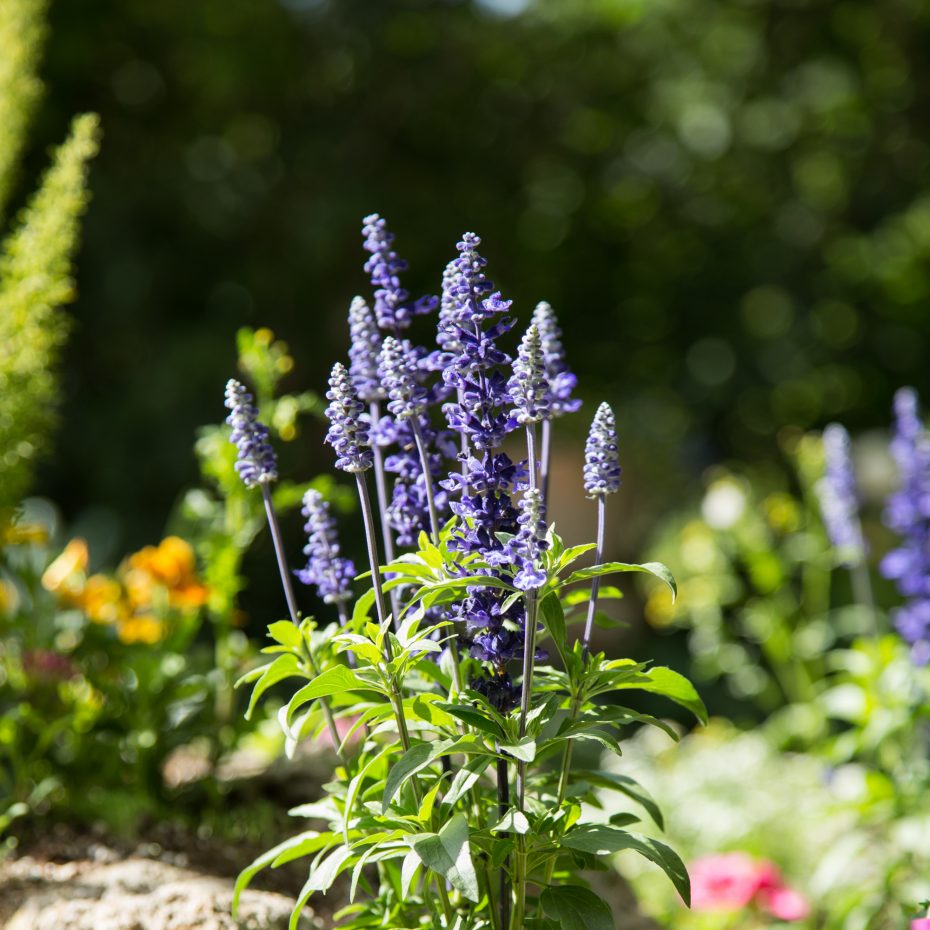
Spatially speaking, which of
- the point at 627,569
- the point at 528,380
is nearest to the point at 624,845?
the point at 627,569

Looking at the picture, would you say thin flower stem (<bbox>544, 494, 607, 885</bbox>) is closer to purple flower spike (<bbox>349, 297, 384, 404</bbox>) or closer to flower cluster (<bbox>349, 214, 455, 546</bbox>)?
flower cluster (<bbox>349, 214, 455, 546</bbox>)

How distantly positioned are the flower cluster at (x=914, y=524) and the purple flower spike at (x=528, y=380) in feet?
5.67

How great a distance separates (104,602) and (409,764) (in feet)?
5.61

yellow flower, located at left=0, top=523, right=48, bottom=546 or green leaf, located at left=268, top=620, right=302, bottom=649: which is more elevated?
yellow flower, located at left=0, top=523, right=48, bottom=546

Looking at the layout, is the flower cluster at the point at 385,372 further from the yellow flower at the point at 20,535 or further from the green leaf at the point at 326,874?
the yellow flower at the point at 20,535

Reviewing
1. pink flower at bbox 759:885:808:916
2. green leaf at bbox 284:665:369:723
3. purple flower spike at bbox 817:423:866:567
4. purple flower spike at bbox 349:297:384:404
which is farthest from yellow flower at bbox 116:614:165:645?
Result: purple flower spike at bbox 817:423:866:567

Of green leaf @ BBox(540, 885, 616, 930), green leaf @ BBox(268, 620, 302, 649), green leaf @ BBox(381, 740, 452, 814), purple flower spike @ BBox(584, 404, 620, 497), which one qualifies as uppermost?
purple flower spike @ BBox(584, 404, 620, 497)

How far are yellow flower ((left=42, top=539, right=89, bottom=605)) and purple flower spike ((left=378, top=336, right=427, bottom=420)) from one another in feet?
5.49

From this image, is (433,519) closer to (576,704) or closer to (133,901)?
(576,704)

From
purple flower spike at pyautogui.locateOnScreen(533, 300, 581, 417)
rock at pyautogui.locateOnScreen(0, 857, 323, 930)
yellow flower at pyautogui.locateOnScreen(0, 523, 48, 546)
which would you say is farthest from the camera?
yellow flower at pyautogui.locateOnScreen(0, 523, 48, 546)

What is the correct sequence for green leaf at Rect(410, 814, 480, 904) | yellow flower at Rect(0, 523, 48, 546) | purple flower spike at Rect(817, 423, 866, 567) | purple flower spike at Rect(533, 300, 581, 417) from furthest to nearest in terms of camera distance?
purple flower spike at Rect(817, 423, 866, 567)
yellow flower at Rect(0, 523, 48, 546)
purple flower spike at Rect(533, 300, 581, 417)
green leaf at Rect(410, 814, 480, 904)

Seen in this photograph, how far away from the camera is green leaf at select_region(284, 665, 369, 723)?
4.90 ft

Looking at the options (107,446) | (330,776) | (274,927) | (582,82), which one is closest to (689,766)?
(330,776)

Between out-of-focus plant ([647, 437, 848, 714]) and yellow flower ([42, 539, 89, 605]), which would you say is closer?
yellow flower ([42, 539, 89, 605])
